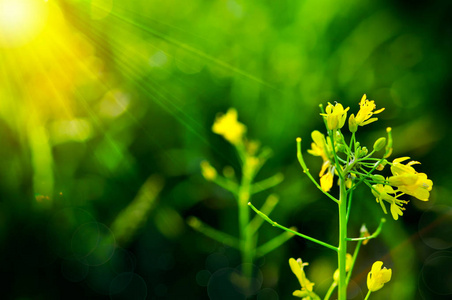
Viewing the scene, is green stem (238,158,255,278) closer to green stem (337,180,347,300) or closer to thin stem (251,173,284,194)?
thin stem (251,173,284,194)

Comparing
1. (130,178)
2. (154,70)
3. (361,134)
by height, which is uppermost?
(154,70)

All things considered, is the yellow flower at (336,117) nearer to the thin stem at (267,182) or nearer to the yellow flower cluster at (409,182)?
the yellow flower cluster at (409,182)

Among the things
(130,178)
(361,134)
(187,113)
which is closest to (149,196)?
(130,178)

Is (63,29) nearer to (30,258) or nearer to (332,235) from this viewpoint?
(30,258)

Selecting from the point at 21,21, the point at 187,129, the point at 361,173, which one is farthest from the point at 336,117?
the point at 21,21

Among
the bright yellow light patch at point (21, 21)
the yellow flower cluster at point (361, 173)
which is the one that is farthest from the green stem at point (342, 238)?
the bright yellow light patch at point (21, 21)

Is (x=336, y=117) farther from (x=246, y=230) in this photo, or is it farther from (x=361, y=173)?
(x=246, y=230)

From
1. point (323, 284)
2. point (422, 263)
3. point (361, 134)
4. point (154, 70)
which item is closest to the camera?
point (323, 284)

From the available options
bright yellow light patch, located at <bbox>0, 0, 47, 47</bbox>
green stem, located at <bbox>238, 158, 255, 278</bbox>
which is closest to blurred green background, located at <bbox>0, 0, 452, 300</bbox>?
bright yellow light patch, located at <bbox>0, 0, 47, 47</bbox>
